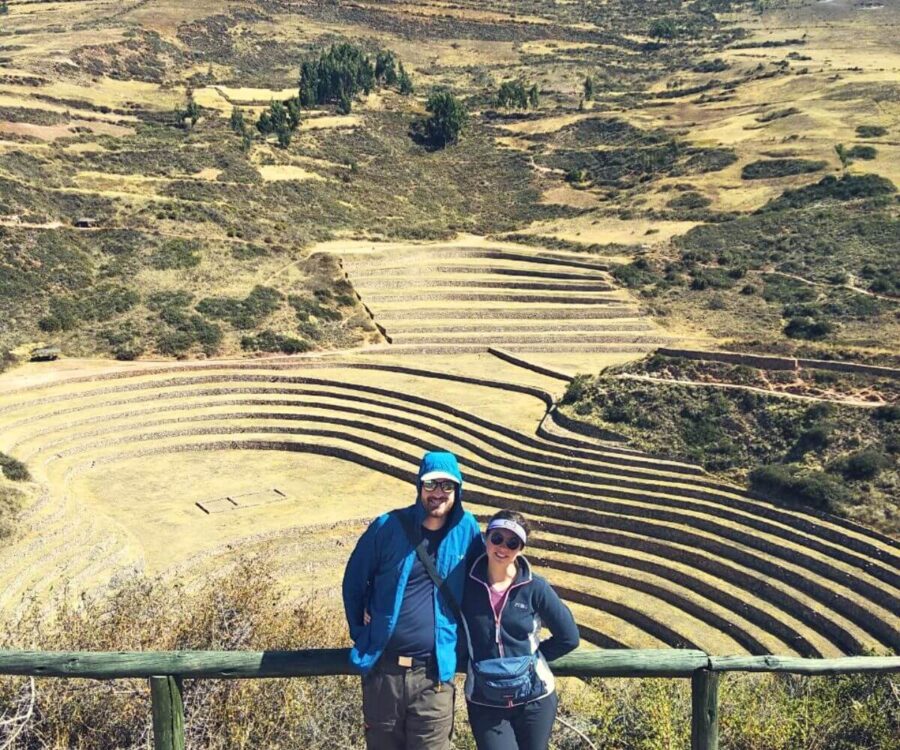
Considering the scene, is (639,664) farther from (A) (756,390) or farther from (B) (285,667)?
(A) (756,390)

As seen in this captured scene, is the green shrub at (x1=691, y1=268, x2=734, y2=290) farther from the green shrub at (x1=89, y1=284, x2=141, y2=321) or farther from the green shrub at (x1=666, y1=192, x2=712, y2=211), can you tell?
the green shrub at (x1=89, y1=284, x2=141, y2=321)

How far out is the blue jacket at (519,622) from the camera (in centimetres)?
524

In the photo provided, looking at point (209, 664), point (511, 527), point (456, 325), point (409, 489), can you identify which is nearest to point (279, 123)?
point (456, 325)

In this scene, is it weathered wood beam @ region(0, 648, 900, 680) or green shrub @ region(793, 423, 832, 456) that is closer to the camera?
weathered wood beam @ region(0, 648, 900, 680)

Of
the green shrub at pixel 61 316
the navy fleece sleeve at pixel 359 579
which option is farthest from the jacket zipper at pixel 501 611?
Result: the green shrub at pixel 61 316

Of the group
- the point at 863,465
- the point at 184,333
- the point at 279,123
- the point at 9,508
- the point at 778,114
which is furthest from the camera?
the point at 778,114

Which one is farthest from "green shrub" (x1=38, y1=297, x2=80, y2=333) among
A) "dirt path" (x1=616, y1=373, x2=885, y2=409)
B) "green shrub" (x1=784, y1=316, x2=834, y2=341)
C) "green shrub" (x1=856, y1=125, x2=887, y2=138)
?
"green shrub" (x1=856, y1=125, x2=887, y2=138)

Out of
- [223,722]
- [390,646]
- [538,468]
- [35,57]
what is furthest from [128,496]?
[35,57]

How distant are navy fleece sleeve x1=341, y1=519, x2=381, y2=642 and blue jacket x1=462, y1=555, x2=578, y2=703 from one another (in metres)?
0.59

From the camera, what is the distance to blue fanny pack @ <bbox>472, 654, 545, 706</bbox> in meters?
5.16

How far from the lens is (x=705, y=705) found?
5238mm

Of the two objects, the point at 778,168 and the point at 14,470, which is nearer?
the point at 14,470

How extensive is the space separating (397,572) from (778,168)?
6037cm

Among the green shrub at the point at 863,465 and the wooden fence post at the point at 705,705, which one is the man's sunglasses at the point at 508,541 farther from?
the green shrub at the point at 863,465
